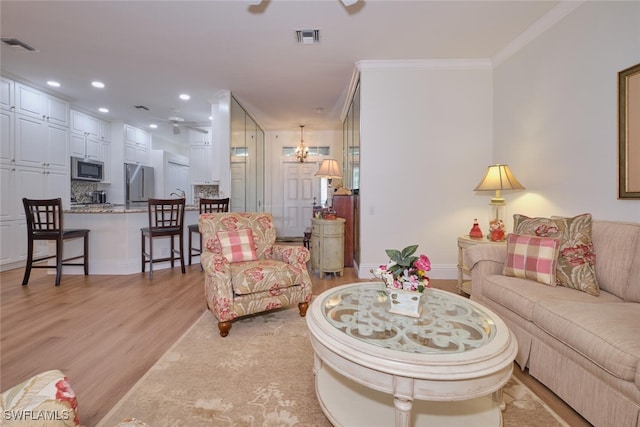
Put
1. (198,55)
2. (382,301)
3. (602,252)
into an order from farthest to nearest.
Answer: (198,55)
(602,252)
(382,301)

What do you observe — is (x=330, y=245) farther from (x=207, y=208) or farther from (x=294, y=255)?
(x=207, y=208)

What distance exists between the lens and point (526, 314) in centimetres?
171

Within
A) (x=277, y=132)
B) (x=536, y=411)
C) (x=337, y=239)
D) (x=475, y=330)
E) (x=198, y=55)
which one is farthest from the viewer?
(x=277, y=132)

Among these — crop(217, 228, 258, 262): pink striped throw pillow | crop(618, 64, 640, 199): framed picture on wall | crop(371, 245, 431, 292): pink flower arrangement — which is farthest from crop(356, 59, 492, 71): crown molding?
crop(371, 245, 431, 292): pink flower arrangement

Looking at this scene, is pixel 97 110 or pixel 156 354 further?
pixel 97 110

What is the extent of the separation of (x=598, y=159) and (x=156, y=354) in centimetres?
366

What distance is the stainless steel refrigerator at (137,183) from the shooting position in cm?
623

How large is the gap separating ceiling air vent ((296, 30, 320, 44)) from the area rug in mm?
3011

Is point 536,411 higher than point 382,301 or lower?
lower

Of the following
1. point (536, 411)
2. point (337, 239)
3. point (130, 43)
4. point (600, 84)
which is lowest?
point (536, 411)

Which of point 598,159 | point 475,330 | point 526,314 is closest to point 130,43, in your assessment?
point 475,330

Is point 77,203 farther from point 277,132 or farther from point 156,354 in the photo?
point 156,354

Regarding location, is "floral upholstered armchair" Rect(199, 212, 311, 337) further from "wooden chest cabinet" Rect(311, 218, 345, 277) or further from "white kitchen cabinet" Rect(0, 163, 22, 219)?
"white kitchen cabinet" Rect(0, 163, 22, 219)

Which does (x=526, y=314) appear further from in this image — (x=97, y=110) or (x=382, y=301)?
(x=97, y=110)
